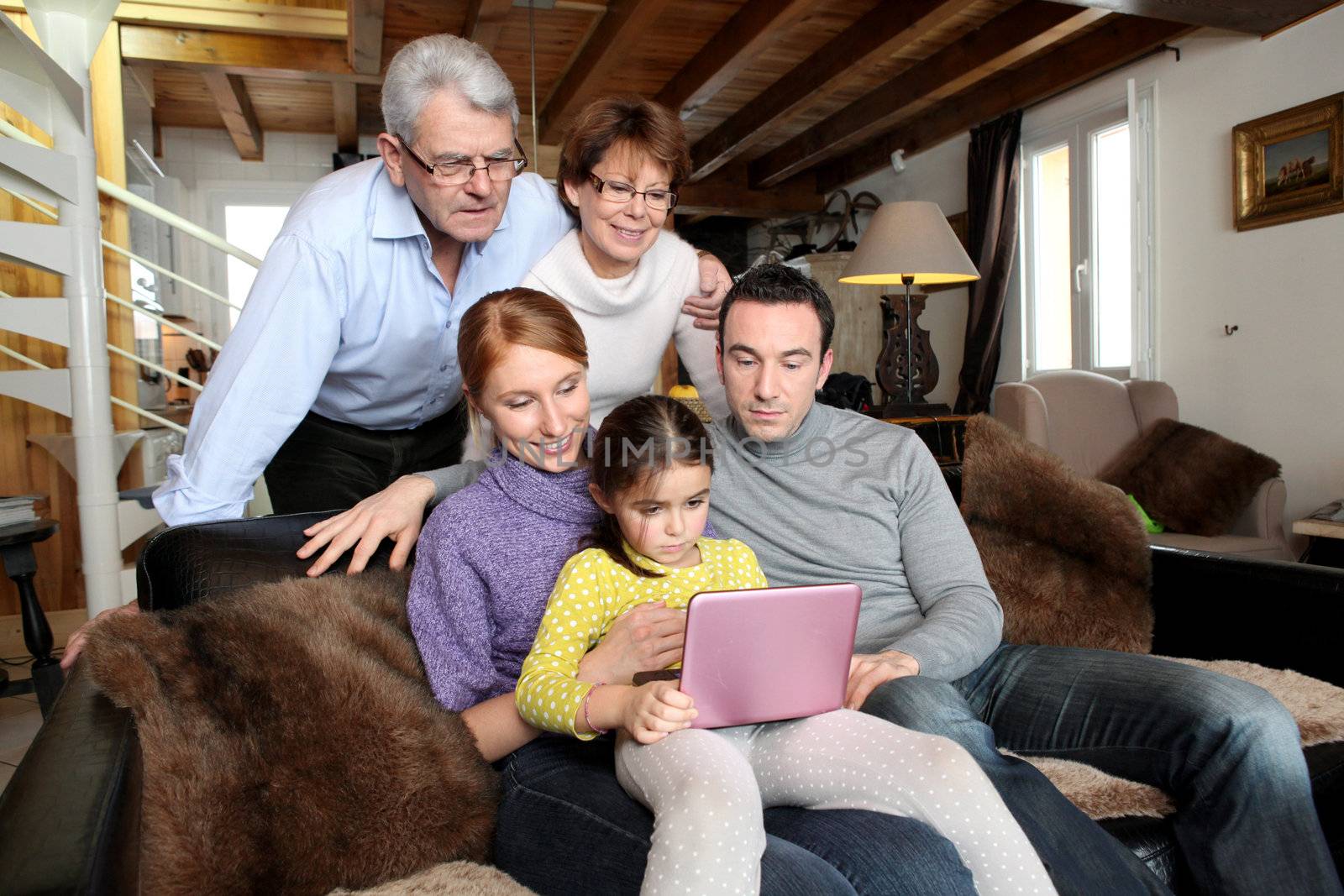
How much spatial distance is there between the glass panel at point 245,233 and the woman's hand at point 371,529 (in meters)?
6.03

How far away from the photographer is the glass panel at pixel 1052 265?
521cm

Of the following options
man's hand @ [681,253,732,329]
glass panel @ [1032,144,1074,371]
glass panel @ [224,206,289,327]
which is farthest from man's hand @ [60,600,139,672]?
glass panel @ [224,206,289,327]

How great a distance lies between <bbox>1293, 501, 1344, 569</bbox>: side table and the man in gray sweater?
2239 millimetres

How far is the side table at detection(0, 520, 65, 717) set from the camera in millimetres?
2758

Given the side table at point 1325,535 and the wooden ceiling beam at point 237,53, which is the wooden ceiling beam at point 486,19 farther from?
the side table at point 1325,535

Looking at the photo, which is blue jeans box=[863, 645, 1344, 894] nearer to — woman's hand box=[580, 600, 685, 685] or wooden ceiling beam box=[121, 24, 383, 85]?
woman's hand box=[580, 600, 685, 685]

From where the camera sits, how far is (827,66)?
4777mm

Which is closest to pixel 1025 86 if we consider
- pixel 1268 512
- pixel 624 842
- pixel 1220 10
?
pixel 1220 10

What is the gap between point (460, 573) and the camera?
132 centimetres

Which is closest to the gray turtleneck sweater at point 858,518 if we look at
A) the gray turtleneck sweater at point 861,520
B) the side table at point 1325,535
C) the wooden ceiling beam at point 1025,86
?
the gray turtleneck sweater at point 861,520

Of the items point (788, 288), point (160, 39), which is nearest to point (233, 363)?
point (788, 288)

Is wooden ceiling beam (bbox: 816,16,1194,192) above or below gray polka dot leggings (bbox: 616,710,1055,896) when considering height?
above

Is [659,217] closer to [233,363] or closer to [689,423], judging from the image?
[689,423]

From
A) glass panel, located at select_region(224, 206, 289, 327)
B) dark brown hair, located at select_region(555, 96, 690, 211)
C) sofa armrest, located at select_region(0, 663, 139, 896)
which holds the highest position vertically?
glass panel, located at select_region(224, 206, 289, 327)
